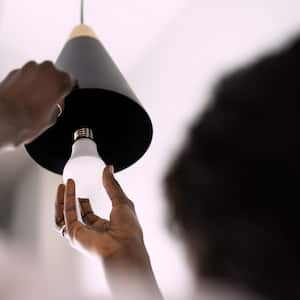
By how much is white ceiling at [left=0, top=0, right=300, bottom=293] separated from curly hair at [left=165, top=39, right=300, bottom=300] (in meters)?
0.07

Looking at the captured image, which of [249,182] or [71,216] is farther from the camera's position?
[249,182]

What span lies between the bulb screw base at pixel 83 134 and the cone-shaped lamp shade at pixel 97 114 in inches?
0.8

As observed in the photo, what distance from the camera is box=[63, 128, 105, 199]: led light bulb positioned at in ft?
1.98

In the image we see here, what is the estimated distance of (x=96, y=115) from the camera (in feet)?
2.25

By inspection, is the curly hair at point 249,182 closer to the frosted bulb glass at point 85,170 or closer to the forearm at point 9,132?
the frosted bulb glass at point 85,170

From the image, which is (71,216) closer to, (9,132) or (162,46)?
(9,132)

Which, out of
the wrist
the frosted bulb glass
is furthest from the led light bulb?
the wrist

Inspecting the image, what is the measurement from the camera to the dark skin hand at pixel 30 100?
0.54m

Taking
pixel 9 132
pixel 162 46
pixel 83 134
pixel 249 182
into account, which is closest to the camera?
pixel 9 132

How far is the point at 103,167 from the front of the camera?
63 cm

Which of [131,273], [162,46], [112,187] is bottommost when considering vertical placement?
[131,273]

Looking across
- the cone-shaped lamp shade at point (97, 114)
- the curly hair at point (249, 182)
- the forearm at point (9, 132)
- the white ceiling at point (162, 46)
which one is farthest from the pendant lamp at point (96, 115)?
the white ceiling at point (162, 46)

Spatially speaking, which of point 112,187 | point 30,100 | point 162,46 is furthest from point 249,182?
point 162,46

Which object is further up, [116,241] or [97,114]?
[97,114]
